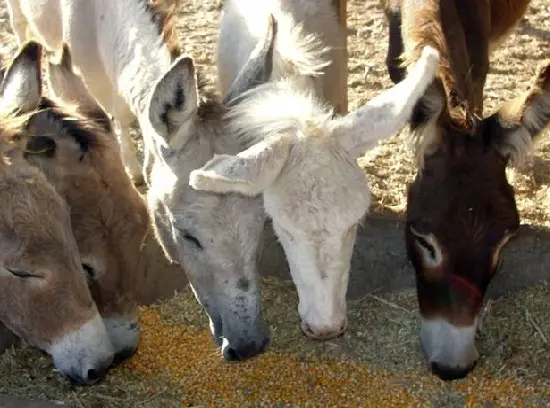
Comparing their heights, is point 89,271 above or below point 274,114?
below

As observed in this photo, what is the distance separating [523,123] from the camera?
3.38 metres

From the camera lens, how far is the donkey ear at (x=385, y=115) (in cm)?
309

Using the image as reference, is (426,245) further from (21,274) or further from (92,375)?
(21,274)

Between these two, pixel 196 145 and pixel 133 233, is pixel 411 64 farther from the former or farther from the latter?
pixel 133 233

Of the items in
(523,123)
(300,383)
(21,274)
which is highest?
(523,123)

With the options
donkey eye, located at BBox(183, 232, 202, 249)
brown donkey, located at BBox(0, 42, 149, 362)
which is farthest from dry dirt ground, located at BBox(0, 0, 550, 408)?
donkey eye, located at BBox(183, 232, 202, 249)

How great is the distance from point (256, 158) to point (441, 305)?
1.13 metres

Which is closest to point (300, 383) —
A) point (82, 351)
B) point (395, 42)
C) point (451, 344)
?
→ point (451, 344)


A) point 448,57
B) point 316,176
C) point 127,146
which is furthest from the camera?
point 127,146

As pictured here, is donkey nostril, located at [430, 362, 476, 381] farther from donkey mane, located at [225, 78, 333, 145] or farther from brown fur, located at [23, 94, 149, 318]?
brown fur, located at [23, 94, 149, 318]

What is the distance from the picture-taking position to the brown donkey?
3.52 metres

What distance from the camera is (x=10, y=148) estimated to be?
322 centimetres

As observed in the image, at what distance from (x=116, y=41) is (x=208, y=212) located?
1.30 meters

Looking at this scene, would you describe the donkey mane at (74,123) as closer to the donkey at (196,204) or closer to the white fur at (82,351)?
the donkey at (196,204)
